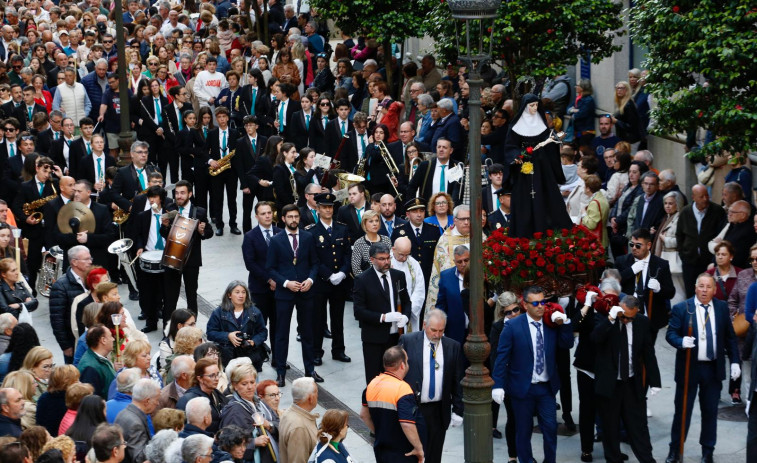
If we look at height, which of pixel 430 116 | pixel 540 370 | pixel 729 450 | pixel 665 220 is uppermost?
pixel 430 116

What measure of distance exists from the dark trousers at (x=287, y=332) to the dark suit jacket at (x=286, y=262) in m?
0.08

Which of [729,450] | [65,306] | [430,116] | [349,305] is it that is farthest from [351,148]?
[729,450]

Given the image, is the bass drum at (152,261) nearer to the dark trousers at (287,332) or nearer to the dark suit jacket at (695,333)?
the dark trousers at (287,332)

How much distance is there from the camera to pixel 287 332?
15.7 metres

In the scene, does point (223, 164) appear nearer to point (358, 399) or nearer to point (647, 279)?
point (358, 399)

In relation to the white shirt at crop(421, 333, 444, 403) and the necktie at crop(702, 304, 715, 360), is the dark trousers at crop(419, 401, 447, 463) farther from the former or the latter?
the necktie at crop(702, 304, 715, 360)

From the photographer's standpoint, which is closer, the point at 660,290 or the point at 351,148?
the point at 660,290

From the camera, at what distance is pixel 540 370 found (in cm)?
1315

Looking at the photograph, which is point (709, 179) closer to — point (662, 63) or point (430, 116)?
point (662, 63)

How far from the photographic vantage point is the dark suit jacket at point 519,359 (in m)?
13.1

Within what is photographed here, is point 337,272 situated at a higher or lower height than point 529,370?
higher

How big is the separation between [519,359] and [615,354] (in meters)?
0.96

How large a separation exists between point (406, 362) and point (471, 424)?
1.01 metres

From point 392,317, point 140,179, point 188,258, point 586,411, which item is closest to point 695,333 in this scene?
point 586,411
